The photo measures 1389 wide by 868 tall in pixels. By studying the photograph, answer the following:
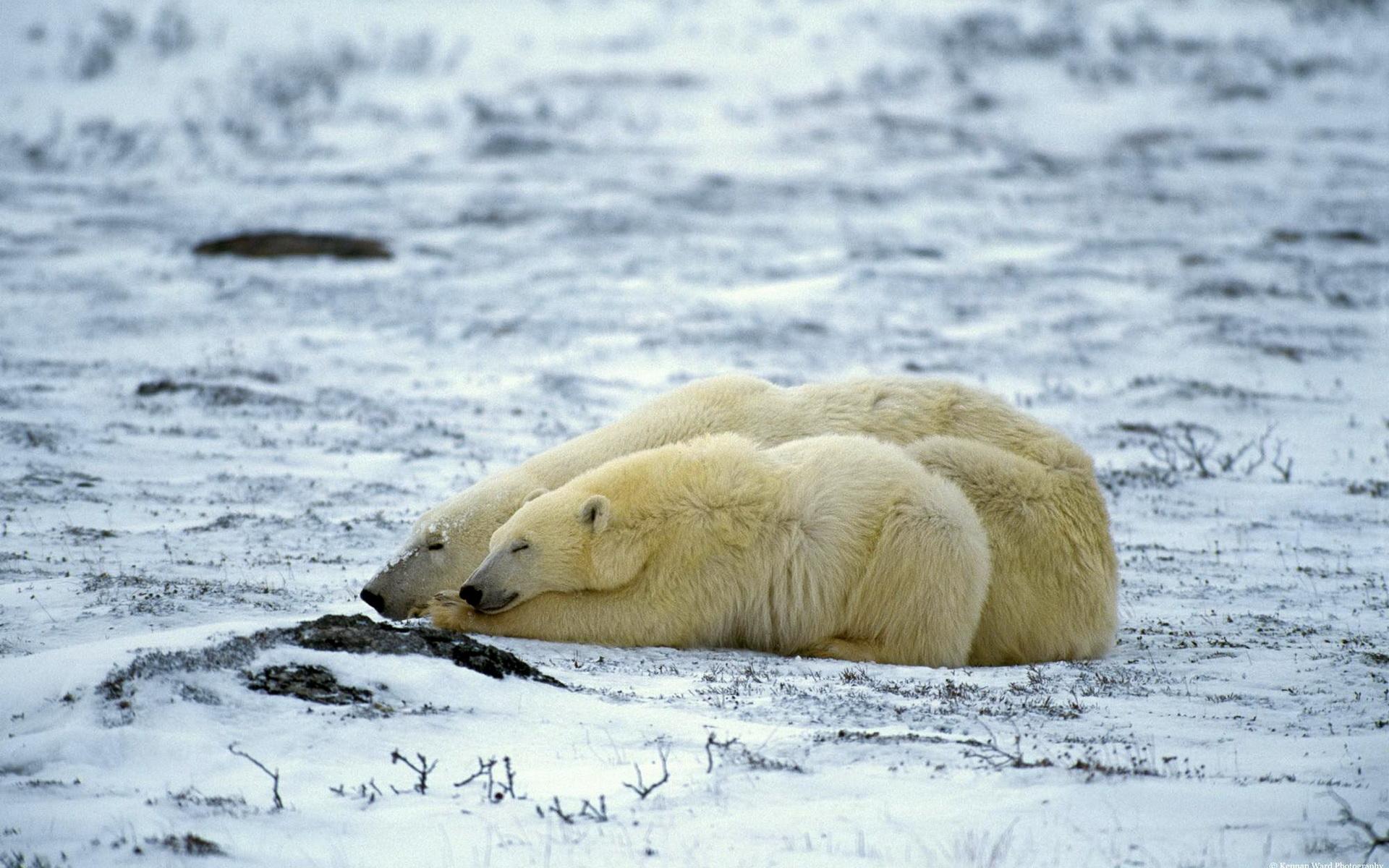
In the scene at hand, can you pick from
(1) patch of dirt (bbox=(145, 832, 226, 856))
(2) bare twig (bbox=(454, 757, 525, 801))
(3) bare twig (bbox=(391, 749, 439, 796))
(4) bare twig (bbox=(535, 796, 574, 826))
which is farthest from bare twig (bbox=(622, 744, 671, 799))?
(1) patch of dirt (bbox=(145, 832, 226, 856))

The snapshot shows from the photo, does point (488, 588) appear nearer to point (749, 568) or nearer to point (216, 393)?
point (749, 568)

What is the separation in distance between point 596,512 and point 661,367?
278 inches

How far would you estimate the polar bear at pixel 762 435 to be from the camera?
18.9 ft

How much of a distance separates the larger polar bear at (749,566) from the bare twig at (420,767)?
1602mm

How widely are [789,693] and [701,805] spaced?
45.7 inches

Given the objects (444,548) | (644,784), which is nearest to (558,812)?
(644,784)

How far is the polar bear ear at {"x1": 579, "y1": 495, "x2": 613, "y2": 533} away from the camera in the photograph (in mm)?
5238

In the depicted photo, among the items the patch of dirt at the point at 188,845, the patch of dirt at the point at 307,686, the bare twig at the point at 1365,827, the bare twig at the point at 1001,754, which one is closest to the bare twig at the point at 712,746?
the bare twig at the point at 1001,754

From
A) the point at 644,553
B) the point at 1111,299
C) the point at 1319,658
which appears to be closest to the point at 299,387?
the point at 644,553

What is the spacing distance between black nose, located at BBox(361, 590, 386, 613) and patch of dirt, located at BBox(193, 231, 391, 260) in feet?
37.8

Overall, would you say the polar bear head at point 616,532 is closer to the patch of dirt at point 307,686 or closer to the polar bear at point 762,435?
the polar bear at point 762,435

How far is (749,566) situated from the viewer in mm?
5309

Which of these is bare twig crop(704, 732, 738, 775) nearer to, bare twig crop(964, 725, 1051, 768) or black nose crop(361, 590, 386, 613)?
bare twig crop(964, 725, 1051, 768)

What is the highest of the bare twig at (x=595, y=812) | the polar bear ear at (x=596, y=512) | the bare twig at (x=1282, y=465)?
the polar bear ear at (x=596, y=512)
